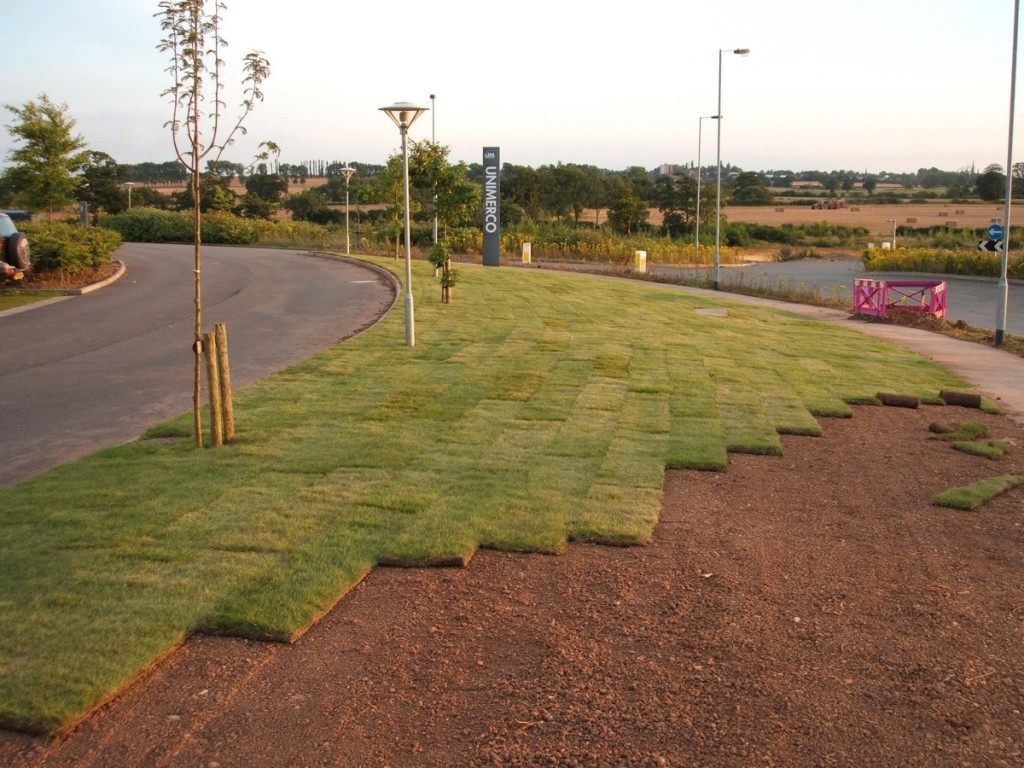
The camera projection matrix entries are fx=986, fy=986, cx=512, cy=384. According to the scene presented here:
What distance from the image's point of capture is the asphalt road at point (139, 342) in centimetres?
999

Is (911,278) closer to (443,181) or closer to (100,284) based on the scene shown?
(443,181)

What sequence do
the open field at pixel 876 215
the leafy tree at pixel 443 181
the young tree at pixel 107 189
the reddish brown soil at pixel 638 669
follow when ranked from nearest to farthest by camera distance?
the reddish brown soil at pixel 638 669 → the leafy tree at pixel 443 181 → the young tree at pixel 107 189 → the open field at pixel 876 215

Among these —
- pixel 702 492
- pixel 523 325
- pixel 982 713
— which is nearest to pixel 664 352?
pixel 523 325

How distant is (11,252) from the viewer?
72.0 feet

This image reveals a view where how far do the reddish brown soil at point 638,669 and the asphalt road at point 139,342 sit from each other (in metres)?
4.49

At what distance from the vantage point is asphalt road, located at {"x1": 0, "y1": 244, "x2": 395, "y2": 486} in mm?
9992

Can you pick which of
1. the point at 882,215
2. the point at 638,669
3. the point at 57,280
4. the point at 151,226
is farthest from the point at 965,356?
the point at 882,215

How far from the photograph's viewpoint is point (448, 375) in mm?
12859

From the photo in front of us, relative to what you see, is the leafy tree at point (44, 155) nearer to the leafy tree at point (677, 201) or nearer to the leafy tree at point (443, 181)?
the leafy tree at point (443, 181)

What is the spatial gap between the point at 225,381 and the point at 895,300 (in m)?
23.6

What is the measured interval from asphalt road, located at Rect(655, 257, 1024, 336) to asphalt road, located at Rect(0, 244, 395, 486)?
52.2 ft

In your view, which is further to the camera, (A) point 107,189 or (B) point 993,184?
(B) point 993,184

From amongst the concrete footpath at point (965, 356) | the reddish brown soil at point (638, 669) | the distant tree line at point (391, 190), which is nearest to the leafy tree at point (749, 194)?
the distant tree line at point (391, 190)

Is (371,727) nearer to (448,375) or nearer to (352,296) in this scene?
(448,375)
